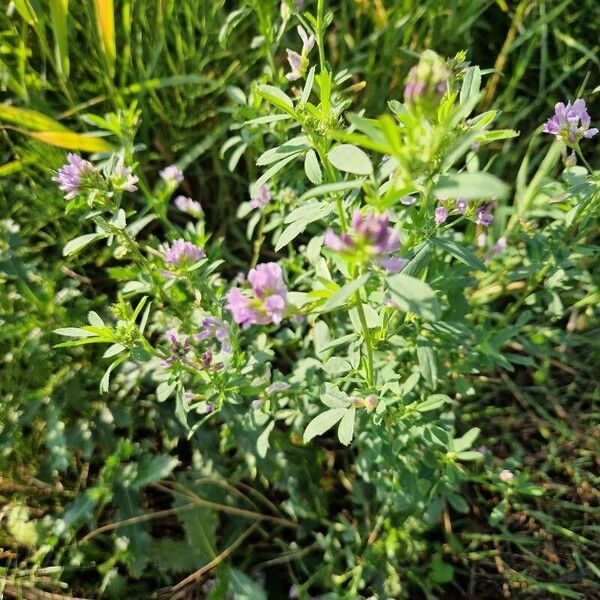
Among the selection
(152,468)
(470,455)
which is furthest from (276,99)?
(152,468)

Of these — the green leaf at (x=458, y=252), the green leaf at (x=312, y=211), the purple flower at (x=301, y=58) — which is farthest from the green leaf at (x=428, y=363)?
the purple flower at (x=301, y=58)

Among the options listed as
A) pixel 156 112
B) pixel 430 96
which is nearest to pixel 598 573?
pixel 430 96

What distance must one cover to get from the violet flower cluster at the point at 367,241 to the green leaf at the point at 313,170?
33cm

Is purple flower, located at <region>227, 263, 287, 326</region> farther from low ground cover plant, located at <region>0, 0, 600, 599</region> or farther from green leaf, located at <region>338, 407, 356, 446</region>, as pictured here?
green leaf, located at <region>338, 407, 356, 446</region>

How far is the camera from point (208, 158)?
2.44 m

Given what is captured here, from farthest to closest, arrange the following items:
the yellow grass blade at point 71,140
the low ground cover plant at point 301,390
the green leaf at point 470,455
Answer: the yellow grass blade at point 71,140, the green leaf at point 470,455, the low ground cover plant at point 301,390

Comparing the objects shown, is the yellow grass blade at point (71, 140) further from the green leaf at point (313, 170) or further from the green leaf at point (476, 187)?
the green leaf at point (476, 187)

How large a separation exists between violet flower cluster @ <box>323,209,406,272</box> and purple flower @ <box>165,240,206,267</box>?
0.58 m

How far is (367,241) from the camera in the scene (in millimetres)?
908

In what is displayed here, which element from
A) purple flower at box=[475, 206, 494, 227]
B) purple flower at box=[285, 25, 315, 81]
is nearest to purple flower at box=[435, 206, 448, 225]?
purple flower at box=[475, 206, 494, 227]

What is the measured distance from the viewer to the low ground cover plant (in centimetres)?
137

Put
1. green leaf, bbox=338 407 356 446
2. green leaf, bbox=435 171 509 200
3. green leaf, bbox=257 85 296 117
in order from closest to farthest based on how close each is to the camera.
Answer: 1. green leaf, bbox=435 171 509 200
2. green leaf, bbox=257 85 296 117
3. green leaf, bbox=338 407 356 446

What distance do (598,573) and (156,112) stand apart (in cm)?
214

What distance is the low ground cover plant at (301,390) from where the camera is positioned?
4.49 feet
